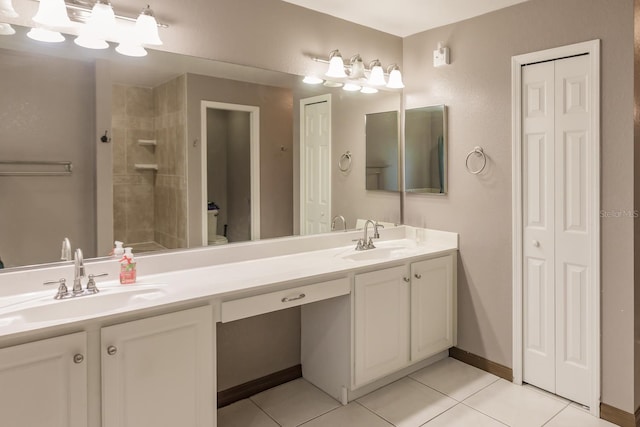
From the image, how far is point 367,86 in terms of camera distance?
3197 millimetres

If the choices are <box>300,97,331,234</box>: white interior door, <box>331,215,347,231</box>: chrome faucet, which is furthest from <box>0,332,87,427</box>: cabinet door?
<box>331,215,347,231</box>: chrome faucet

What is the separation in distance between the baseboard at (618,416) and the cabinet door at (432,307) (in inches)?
38.2

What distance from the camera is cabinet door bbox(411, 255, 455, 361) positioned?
9.46 feet

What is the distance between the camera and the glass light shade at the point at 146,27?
206cm

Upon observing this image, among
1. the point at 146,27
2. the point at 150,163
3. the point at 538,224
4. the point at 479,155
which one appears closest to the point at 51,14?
the point at 146,27

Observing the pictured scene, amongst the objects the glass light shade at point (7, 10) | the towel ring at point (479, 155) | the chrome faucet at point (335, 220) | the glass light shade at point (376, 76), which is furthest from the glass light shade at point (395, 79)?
the glass light shade at point (7, 10)

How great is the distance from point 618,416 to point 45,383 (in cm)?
275

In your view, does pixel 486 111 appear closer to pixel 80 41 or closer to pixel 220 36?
pixel 220 36

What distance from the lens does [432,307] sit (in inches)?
118

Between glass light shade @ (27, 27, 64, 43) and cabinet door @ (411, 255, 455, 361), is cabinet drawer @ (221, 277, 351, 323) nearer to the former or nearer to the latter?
cabinet door @ (411, 255, 455, 361)

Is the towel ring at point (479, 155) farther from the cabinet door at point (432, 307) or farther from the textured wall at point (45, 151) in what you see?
the textured wall at point (45, 151)

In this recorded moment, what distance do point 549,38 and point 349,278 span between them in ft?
5.96

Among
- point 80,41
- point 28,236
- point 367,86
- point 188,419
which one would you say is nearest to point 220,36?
point 80,41

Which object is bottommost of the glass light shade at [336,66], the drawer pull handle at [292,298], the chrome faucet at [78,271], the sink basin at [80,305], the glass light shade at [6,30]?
the drawer pull handle at [292,298]
